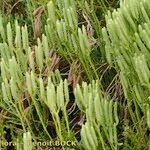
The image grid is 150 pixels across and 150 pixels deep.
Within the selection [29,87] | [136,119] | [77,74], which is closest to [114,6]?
[77,74]

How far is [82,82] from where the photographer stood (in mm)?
1312

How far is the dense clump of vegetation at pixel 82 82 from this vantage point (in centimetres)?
109

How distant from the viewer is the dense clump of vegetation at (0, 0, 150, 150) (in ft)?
3.58

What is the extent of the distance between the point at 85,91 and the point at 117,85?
12.4 inches

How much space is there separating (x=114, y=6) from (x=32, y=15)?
0.29m

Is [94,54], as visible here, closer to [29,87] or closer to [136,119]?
[136,119]

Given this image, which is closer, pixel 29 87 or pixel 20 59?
pixel 29 87

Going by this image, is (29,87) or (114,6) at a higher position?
(114,6)

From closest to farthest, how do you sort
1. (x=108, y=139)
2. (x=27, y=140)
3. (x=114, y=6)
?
(x=27, y=140), (x=108, y=139), (x=114, y=6)

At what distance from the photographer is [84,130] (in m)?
1.05

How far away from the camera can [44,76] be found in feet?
4.67

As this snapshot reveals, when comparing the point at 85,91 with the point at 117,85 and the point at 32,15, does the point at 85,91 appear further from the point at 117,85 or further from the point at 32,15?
the point at 32,15

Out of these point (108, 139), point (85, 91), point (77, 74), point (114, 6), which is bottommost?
point (108, 139)

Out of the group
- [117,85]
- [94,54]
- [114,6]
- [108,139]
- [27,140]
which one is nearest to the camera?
[27,140]
